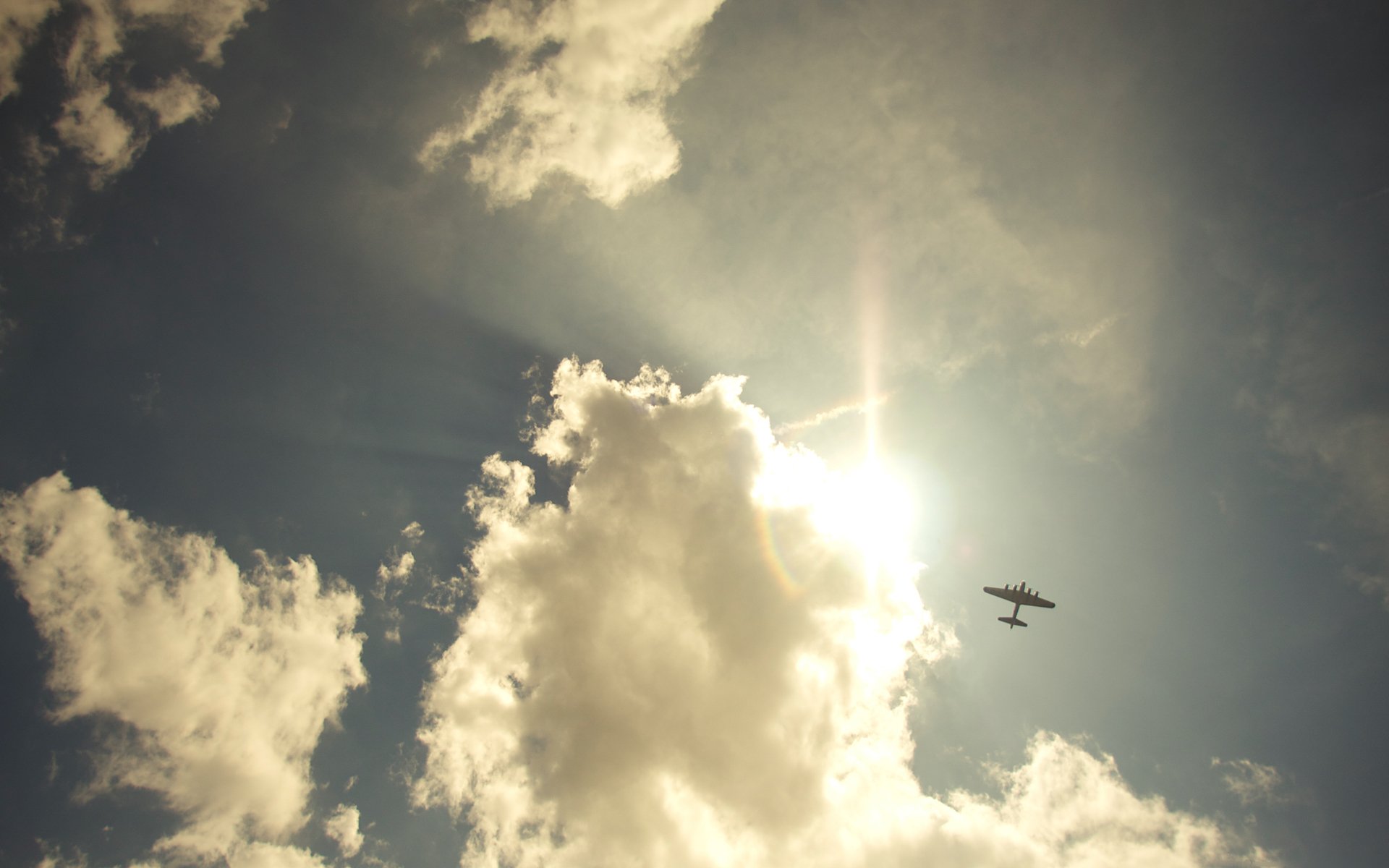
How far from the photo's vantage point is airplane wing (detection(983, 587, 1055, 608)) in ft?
400

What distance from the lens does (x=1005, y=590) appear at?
12225cm

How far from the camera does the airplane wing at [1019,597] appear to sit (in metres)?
122

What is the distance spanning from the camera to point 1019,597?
402ft
